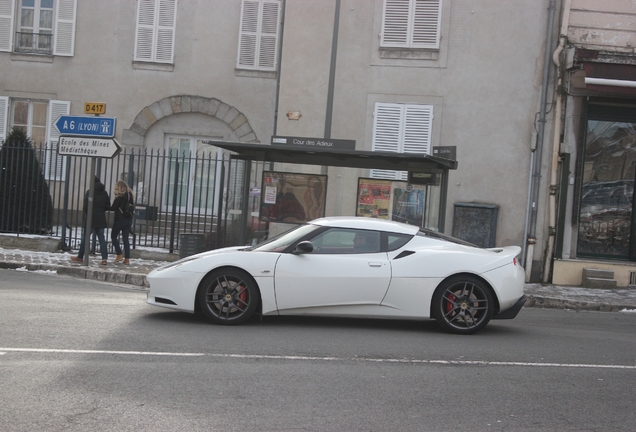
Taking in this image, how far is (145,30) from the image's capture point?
19875 mm

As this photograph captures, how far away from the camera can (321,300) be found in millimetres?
8258

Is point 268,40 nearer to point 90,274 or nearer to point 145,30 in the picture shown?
point 145,30

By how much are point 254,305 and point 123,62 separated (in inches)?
535

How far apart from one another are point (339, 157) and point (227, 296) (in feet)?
18.9

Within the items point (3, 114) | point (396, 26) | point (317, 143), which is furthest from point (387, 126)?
point (3, 114)

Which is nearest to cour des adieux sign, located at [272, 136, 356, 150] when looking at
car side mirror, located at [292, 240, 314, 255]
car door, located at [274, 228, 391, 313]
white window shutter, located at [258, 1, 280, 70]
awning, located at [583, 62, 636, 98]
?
car side mirror, located at [292, 240, 314, 255]

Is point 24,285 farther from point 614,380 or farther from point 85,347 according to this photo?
point 614,380

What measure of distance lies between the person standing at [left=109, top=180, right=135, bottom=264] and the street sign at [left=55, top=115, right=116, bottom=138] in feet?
4.43

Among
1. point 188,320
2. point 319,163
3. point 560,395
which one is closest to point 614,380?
point 560,395

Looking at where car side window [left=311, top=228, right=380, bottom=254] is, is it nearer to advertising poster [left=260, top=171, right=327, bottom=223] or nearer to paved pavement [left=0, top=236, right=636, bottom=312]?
paved pavement [left=0, top=236, right=636, bottom=312]

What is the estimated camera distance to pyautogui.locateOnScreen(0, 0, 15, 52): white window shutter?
65.3 feet

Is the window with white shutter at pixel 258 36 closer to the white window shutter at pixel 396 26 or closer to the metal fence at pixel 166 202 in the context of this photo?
the white window shutter at pixel 396 26

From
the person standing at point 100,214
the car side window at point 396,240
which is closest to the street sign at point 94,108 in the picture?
the person standing at point 100,214

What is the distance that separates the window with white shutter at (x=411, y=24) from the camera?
1656cm
